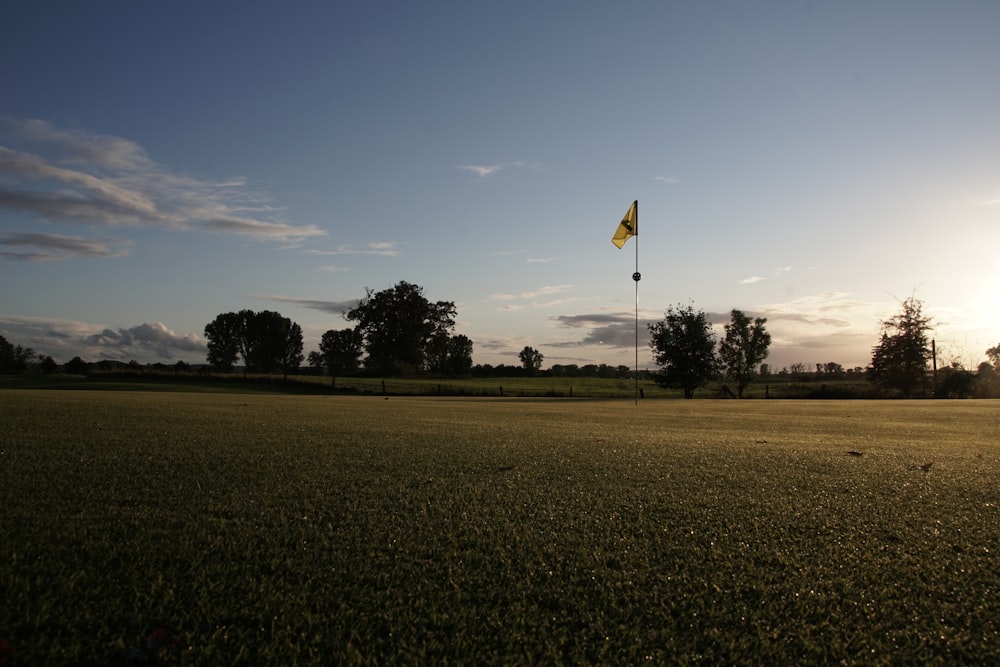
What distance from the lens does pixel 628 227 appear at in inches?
1158

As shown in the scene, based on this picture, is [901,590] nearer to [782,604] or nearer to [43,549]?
[782,604]

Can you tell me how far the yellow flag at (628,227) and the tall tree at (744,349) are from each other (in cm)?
3543

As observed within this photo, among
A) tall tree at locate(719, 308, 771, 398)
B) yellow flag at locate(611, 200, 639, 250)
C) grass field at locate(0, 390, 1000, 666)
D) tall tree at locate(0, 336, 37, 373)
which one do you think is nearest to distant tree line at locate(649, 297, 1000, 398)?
tall tree at locate(719, 308, 771, 398)

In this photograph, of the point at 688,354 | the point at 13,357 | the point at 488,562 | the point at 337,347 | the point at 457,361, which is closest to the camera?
the point at 488,562

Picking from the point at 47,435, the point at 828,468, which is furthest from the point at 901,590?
the point at 47,435

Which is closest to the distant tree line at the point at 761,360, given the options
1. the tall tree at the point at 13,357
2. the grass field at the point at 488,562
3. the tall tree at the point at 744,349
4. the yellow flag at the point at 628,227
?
the tall tree at the point at 744,349

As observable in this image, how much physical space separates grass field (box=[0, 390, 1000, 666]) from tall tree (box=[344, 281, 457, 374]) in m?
84.1

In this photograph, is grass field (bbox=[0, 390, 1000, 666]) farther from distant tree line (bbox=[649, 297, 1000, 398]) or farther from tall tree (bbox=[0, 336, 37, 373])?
tall tree (bbox=[0, 336, 37, 373])

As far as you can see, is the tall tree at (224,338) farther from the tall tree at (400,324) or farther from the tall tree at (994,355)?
the tall tree at (994,355)

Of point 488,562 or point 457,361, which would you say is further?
point 457,361

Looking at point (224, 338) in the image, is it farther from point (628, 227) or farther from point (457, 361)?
point (628, 227)

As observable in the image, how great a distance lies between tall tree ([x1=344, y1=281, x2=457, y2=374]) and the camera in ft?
297

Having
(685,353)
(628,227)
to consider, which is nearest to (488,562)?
(628,227)

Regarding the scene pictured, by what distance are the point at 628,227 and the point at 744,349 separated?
37075mm
